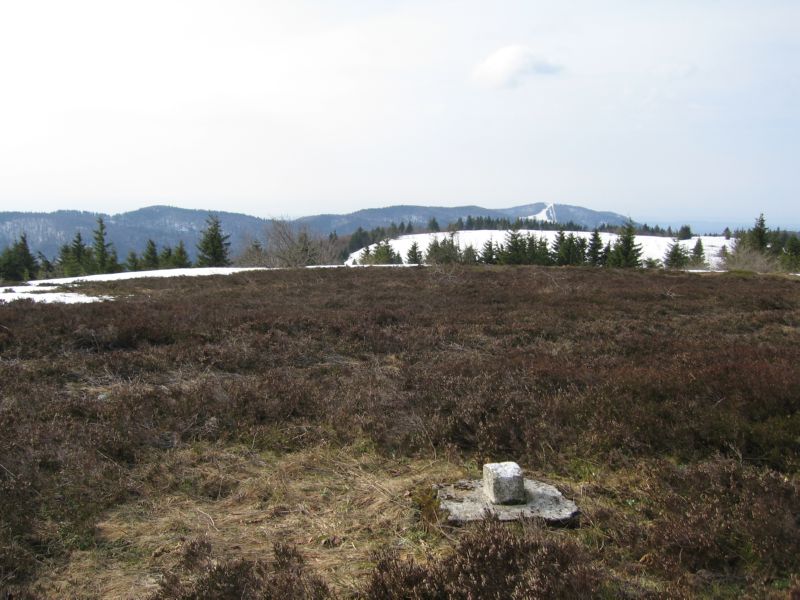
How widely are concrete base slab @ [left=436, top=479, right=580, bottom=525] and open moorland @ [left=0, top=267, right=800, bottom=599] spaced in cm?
11

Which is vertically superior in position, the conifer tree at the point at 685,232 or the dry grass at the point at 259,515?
the conifer tree at the point at 685,232

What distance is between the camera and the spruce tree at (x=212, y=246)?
51.5m

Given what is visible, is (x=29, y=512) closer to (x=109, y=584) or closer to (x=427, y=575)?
(x=109, y=584)

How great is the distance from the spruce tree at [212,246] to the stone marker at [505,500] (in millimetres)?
51860

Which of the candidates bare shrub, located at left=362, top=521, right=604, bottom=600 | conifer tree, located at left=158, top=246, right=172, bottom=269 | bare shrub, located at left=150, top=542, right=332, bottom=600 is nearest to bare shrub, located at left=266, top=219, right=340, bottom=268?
conifer tree, located at left=158, top=246, right=172, bottom=269

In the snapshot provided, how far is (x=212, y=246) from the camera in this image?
52000mm

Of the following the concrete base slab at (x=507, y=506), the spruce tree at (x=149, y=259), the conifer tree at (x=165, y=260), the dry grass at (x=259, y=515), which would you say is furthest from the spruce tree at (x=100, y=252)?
A: the concrete base slab at (x=507, y=506)

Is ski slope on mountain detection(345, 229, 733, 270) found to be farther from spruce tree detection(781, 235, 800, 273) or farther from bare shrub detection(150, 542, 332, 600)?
bare shrub detection(150, 542, 332, 600)

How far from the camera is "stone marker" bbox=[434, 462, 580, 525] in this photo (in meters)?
3.39

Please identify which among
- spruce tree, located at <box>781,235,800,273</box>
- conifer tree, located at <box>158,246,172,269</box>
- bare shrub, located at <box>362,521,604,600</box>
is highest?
conifer tree, located at <box>158,246,172,269</box>

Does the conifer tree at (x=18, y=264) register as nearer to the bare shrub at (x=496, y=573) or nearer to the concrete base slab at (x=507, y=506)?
the concrete base slab at (x=507, y=506)

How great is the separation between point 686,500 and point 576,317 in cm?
1016

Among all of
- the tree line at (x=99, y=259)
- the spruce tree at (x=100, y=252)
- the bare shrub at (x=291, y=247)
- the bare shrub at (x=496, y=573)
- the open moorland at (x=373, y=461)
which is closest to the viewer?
the bare shrub at (x=496, y=573)

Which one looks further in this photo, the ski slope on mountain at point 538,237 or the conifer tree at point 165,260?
the ski slope on mountain at point 538,237
